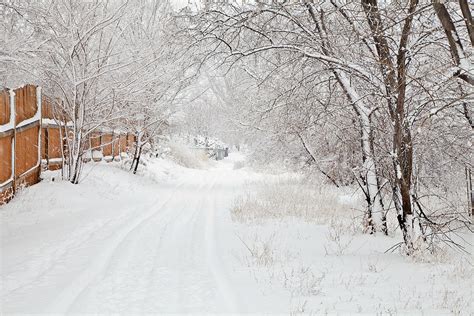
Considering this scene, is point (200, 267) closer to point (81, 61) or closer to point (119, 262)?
point (119, 262)

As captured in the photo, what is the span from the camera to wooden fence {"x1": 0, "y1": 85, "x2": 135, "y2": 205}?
820 centimetres

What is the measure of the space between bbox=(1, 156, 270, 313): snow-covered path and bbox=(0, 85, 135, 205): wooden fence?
57 centimetres

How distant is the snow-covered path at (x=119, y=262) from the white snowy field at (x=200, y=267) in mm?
14

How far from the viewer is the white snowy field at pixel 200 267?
13.2ft

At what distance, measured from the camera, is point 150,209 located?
10102 mm

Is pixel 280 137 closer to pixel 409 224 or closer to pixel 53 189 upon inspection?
pixel 53 189

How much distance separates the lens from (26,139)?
371 inches

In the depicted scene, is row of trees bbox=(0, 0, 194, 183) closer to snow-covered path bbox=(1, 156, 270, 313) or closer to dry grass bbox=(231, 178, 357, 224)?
snow-covered path bbox=(1, 156, 270, 313)

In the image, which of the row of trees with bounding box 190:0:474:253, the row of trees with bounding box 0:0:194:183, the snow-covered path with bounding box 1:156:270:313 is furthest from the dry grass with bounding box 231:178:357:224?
the row of trees with bounding box 0:0:194:183

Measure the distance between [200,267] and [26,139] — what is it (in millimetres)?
6273

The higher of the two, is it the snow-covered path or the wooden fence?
the wooden fence

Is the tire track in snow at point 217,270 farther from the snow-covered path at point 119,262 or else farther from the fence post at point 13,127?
the fence post at point 13,127

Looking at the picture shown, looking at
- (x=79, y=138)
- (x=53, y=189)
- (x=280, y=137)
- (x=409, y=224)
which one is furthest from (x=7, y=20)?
(x=409, y=224)

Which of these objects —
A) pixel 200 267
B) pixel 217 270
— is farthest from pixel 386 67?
pixel 200 267
